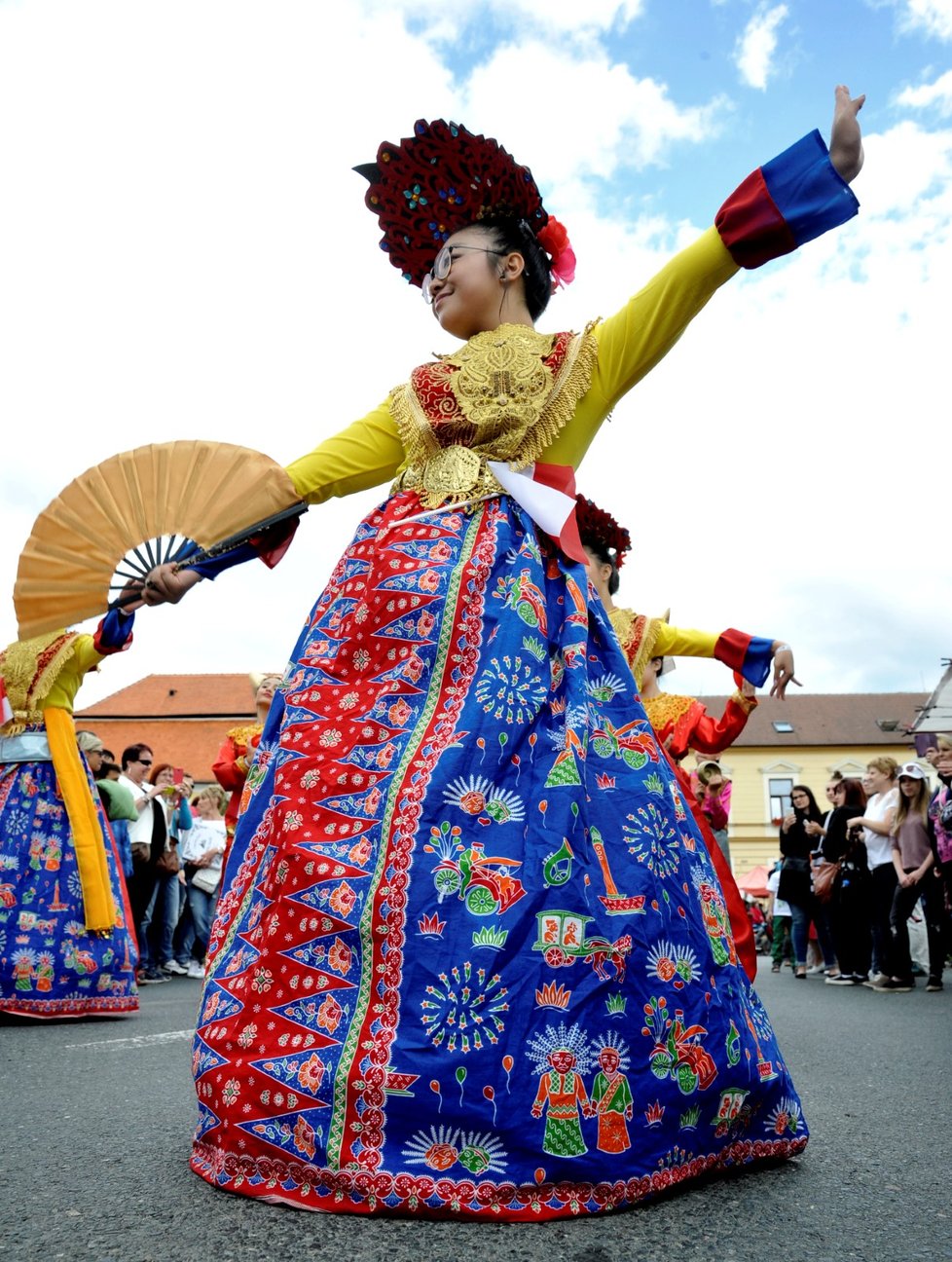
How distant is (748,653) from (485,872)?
2462mm

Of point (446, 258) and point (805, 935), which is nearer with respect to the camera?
point (446, 258)

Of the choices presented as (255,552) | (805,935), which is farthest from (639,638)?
(805,935)

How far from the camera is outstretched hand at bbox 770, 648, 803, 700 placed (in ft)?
11.6

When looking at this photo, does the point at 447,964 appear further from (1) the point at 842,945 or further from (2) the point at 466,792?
(1) the point at 842,945

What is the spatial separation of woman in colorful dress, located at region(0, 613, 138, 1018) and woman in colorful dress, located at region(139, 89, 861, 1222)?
369 cm

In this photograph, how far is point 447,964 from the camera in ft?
6.44

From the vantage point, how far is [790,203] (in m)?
2.30

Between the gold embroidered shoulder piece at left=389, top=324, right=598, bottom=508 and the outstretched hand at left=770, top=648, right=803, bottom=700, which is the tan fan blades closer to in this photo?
the gold embroidered shoulder piece at left=389, top=324, right=598, bottom=508

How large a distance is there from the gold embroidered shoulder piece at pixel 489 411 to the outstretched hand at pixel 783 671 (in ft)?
4.33

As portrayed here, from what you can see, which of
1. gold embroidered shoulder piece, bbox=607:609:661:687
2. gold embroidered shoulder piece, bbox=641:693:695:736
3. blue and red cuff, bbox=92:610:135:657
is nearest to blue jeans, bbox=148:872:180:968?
gold embroidered shoulder piece, bbox=641:693:695:736

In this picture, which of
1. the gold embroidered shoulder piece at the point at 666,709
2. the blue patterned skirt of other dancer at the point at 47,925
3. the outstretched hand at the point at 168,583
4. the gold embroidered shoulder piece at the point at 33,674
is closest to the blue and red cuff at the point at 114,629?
the outstretched hand at the point at 168,583

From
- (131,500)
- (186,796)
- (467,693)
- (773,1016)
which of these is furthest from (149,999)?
(467,693)

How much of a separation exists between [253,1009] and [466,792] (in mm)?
556

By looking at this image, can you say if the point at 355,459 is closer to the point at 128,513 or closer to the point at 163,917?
the point at 128,513
